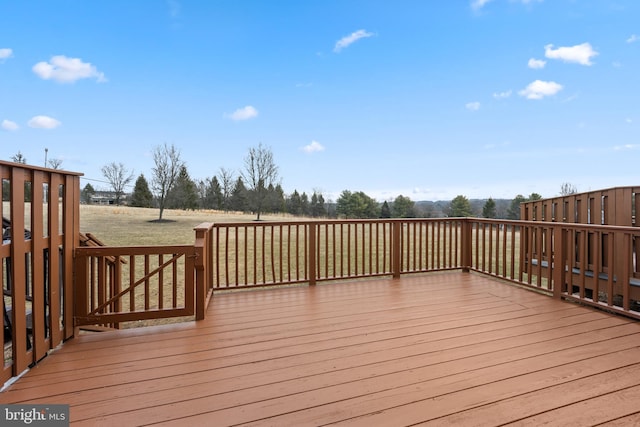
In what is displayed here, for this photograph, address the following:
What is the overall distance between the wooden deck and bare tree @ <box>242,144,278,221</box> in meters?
9.83

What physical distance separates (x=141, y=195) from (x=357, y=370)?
15.0m

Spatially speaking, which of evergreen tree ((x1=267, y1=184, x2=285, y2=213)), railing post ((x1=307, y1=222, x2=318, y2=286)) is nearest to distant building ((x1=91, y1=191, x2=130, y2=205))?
evergreen tree ((x1=267, y1=184, x2=285, y2=213))

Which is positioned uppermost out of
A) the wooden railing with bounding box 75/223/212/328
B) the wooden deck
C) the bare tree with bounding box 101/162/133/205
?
the bare tree with bounding box 101/162/133/205

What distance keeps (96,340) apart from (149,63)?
8.61m

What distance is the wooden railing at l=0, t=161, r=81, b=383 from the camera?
5.78 feet

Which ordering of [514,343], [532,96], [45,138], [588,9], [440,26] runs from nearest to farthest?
[514,343] < [588,9] < [440,26] < [532,96] < [45,138]

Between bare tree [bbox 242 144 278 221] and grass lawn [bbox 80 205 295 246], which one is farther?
bare tree [bbox 242 144 278 221]

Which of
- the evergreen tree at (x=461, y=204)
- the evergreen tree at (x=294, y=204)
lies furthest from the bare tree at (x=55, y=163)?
the evergreen tree at (x=461, y=204)

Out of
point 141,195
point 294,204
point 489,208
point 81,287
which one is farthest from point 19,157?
point 489,208

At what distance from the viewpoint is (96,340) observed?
2.42 m

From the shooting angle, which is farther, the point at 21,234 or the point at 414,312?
the point at 414,312

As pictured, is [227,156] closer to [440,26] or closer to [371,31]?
[371,31]

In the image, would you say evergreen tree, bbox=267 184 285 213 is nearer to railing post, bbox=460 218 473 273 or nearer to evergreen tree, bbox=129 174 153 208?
evergreen tree, bbox=129 174 153 208

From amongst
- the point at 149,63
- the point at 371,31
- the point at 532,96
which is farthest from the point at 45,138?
the point at 532,96
